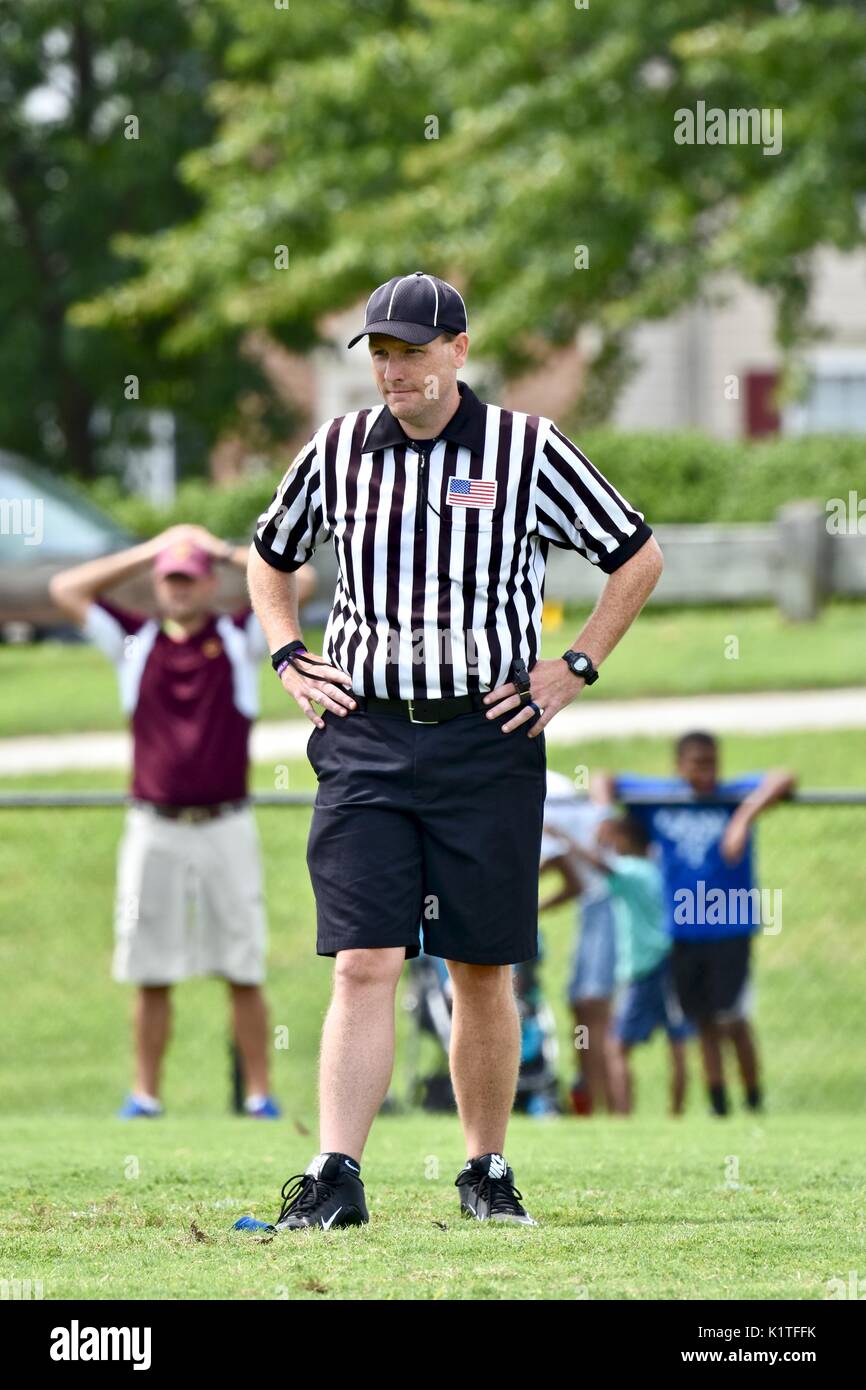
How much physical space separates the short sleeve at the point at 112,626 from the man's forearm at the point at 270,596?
13.3ft

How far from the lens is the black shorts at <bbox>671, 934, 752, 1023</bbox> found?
10.4 meters

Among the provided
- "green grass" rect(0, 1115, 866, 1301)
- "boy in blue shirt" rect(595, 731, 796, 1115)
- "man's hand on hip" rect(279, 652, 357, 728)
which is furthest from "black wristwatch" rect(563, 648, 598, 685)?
"boy in blue shirt" rect(595, 731, 796, 1115)

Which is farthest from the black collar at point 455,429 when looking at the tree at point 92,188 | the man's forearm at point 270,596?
the tree at point 92,188

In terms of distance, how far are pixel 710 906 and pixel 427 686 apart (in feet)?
18.5

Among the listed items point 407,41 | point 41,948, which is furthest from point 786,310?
point 41,948

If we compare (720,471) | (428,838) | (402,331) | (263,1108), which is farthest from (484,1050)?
(720,471)

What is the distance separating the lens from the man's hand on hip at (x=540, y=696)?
5.07m

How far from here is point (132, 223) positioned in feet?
82.7

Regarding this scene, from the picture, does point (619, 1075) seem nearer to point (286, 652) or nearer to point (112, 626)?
point (112, 626)

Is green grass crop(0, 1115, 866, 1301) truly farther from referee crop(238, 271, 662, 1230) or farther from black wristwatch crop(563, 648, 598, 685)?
black wristwatch crop(563, 648, 598, 685)

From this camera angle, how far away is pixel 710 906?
34.3 ft

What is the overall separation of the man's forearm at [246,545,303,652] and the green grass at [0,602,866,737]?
31.8ft
